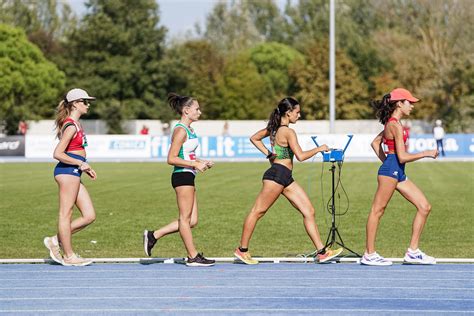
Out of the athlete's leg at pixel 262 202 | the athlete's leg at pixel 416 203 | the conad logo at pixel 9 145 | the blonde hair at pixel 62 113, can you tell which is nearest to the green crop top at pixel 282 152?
the athlete's leg at pixel 262 202

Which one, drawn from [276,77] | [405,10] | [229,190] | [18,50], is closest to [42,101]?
[18,50]

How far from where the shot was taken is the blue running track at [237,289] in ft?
29.3

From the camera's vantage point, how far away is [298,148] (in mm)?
11297

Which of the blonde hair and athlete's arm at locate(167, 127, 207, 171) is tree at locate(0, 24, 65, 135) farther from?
athlete's arm at locate(167, 127, 207, 171)

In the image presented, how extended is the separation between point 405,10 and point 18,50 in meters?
34.4

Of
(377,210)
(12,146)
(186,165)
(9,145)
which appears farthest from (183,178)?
(9,145)

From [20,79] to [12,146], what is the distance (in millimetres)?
22745

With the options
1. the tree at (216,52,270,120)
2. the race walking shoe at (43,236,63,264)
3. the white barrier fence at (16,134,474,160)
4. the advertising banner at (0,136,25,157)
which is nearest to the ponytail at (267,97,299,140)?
the race walking shoe at (43,236,63,264)

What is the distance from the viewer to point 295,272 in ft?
36.6

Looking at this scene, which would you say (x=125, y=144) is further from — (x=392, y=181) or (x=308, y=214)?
(x=392, y=181)

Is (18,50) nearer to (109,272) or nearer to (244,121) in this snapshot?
(244,121)

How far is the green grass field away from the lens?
14.2 meters

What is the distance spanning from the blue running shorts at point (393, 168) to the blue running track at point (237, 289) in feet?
3.37

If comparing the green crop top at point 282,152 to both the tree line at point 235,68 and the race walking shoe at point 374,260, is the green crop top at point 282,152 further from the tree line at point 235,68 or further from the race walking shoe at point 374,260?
the tree line at point 235,68
